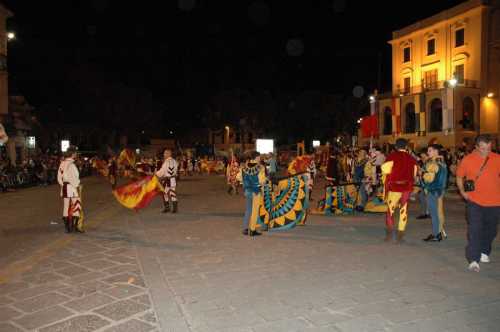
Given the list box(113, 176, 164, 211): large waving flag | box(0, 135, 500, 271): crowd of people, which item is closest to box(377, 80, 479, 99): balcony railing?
box(0, 135, 500, 271): crowd of people

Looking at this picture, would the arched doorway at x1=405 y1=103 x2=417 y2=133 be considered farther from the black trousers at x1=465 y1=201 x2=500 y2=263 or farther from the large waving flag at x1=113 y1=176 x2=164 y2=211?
the black trousers at x1=465 y1=201 x2=500 y2=263

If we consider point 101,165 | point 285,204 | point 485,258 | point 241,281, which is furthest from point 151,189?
point 101,165

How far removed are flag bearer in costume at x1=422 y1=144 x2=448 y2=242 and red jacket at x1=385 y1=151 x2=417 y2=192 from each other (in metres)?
0.52

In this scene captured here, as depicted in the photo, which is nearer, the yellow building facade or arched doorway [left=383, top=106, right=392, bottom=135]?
the yellow building facade

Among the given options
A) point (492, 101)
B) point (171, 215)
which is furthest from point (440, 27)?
point (171, 215)

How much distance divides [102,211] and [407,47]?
4407 cm

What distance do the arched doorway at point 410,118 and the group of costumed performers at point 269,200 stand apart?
39.2 m

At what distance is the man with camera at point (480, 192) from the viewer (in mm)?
5891

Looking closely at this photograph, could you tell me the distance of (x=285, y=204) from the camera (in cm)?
965

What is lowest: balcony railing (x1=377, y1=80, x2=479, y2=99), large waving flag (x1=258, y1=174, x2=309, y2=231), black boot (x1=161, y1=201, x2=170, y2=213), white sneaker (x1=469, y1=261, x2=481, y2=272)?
white sneaker (x1=469, y1=261, x2=481, y2=272)

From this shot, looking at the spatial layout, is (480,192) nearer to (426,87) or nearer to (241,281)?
(241,281)

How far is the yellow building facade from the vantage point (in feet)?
129

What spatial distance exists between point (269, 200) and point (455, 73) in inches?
1554

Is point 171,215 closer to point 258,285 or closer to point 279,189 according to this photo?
point 279,189
